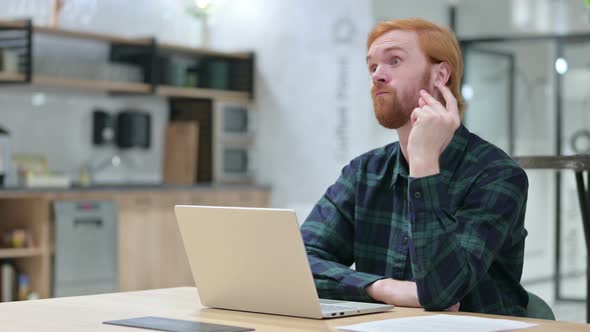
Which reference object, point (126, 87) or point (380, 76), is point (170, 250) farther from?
point (380, 76)

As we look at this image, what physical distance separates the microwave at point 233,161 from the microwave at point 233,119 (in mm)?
72

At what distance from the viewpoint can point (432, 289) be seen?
6.20 feet

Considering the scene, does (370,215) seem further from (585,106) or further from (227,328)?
(585,106)

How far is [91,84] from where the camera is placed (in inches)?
287

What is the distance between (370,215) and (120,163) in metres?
5.73

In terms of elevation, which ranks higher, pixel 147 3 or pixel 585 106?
pixel 147 3

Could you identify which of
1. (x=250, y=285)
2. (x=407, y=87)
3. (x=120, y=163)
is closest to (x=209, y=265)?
(x=250, y=285)

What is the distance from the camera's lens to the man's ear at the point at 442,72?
2246 mm

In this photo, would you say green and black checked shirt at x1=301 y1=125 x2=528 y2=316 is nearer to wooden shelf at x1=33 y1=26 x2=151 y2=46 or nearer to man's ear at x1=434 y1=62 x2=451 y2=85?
man's ear at x1=434 y1=62 x2=451 y2=85

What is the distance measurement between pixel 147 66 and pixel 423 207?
5.96 meters

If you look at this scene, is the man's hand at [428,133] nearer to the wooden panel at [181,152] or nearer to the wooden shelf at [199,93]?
the wooden shelf at [199,93]

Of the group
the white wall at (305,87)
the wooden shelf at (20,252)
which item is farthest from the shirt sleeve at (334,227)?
the white wall at (305,87)

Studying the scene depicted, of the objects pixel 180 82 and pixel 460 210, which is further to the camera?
pixel 180 82

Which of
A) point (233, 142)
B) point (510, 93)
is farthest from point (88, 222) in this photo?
point (510, 93)
